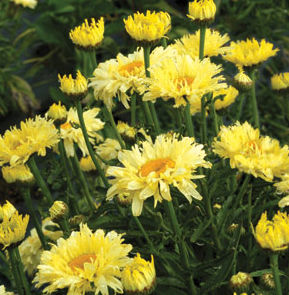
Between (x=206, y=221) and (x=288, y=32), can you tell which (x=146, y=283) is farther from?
(x=288, y=32)

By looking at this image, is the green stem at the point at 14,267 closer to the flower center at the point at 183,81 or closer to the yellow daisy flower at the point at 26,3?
the flower center at the point at 183,81

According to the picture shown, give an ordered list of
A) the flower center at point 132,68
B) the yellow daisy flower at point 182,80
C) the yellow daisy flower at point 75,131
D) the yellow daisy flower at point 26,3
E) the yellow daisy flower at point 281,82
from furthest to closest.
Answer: the yellow daisy flower at point 26,3, the yellow daisy flower at point 75,131, the yellow daisy flower at point 281,82, the flower center at point 132,68, the yellow daisy flower at point 182,80

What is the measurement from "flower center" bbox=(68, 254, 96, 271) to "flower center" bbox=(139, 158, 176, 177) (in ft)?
0.55

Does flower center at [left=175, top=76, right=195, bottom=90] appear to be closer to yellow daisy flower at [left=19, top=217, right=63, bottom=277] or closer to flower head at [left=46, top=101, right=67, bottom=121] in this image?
flower head at [left=46, top=101, right=67, bottom=121]

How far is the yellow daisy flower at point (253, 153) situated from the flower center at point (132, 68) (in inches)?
14.1

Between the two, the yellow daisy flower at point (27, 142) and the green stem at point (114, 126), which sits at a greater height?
the yellow daisy flower at point (27, 142)

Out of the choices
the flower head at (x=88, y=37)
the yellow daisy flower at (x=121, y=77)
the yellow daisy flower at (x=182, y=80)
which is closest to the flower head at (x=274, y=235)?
the yellow daisy flower at (x=182, y=80)

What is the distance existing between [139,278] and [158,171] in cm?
20

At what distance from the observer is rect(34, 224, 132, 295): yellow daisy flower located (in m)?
0.92

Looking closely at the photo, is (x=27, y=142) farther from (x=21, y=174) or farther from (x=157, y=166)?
(x=157, y=166)

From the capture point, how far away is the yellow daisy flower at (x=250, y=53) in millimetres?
1402

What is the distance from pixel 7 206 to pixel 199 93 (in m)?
0.48

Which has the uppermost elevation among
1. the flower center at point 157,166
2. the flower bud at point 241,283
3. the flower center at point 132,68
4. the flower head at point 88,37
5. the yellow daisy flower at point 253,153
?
the flower head at point 88,37

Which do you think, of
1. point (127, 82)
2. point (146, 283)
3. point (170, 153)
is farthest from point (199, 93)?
point (146, 283)
